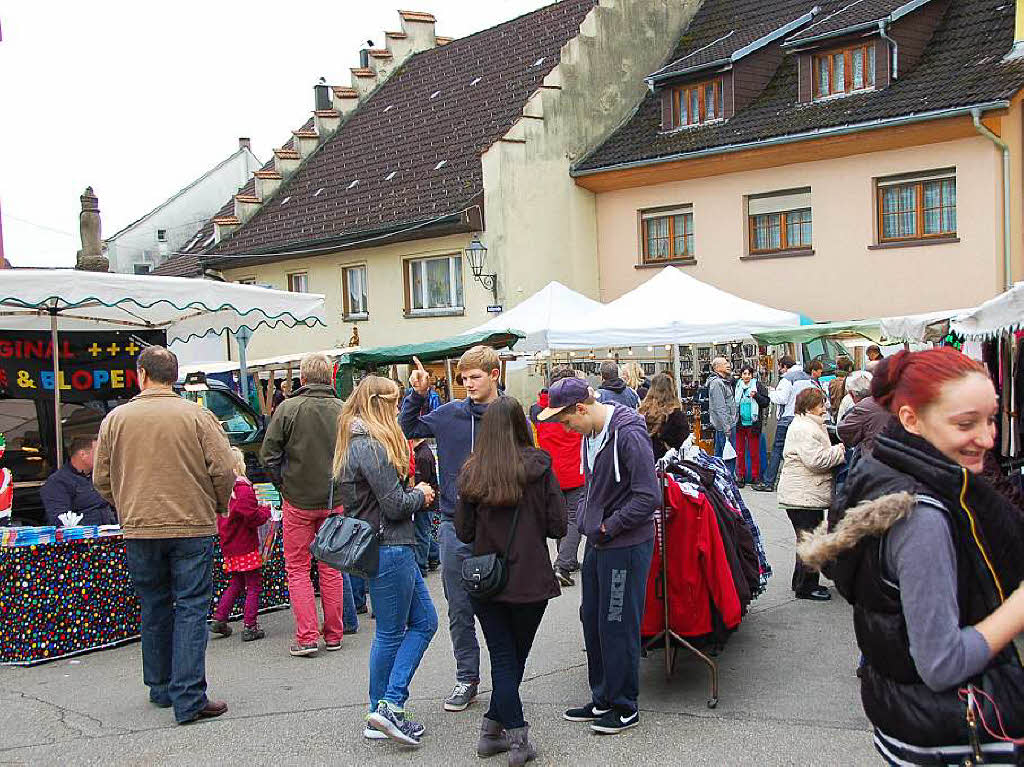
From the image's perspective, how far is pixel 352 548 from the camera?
5223 mm

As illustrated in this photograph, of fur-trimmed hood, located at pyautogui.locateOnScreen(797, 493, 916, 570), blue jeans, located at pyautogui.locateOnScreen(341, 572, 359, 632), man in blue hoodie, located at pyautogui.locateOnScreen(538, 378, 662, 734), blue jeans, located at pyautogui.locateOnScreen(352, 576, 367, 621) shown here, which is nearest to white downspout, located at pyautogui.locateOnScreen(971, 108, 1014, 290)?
blue jeans, located at pyautogui.locateOnScreen(352, 576, 367, 621)

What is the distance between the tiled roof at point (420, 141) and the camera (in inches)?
933

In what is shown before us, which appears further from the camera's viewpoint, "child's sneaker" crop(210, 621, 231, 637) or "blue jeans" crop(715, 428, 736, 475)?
"blue jeans" crop(715, 428, 736, 475)

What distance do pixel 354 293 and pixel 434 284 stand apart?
2941 millimetres

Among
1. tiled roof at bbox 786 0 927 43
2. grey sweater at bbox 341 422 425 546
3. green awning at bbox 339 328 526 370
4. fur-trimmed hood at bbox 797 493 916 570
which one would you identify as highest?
tiled roof at bbox 786 0 927 43

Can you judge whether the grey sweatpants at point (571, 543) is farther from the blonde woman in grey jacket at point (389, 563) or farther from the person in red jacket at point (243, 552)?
the blonde woman in grey jacket at point (389, 563)

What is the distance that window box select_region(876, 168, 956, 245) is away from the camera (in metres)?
17.5

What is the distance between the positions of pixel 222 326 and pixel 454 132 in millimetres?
14702

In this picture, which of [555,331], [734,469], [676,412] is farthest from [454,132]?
[676,412]

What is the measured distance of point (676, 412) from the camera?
7371 millimetres

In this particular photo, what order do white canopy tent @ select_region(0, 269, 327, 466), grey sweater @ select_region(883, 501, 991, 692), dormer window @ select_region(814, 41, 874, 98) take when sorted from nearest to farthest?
grey sweater @ select_region(883, 501, 991, 692)
white canopy tent @ select_region(0, 269, 327, 466)
dormer window @ select_region(814, 41, 874, 98)

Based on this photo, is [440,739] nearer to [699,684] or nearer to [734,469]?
[699,684]

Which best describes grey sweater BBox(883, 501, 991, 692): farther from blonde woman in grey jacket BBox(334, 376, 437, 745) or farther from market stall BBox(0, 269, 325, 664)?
market stall BBox(0, 269, 325, 664)

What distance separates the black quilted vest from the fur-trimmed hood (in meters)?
0.04
